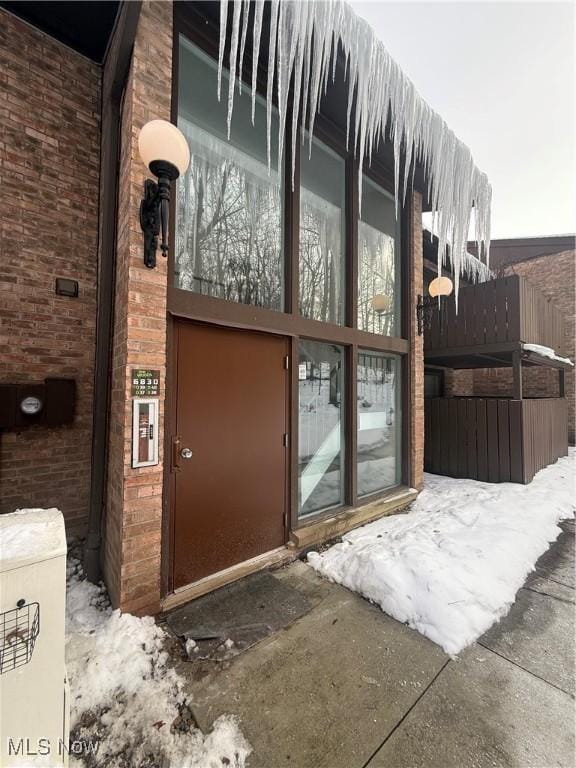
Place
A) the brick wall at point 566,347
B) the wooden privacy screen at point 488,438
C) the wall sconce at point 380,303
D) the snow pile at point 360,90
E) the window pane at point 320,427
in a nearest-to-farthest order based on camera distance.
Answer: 1. the snow pile at point 360,90
2. the window pane at point 320,427
3. the wall sconce at point 380,303
4. the wooden privacy screen at point 488,438
5. the brick wall at point 566,347

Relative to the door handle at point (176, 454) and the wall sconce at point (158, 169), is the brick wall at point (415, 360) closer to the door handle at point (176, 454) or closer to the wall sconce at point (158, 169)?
the door handle at point (176, 454)

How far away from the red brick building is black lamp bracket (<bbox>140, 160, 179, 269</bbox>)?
0.06 meters

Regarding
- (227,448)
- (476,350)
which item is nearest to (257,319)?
(227,448)

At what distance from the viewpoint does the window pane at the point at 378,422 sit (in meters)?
3.97

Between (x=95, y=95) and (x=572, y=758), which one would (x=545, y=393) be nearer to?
(x=572, y=758)

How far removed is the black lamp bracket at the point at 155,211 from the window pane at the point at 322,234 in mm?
1543

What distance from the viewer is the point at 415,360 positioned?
4520mm

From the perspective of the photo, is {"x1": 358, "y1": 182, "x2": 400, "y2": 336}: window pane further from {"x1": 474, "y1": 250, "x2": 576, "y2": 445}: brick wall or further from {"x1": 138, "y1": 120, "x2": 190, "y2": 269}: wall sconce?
{"x1": 474, "y1": 250, "x2": 576, "y2": 445}: brick wall

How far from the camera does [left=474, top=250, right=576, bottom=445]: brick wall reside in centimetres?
950

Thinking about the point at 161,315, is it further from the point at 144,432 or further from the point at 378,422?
the point at 378,422

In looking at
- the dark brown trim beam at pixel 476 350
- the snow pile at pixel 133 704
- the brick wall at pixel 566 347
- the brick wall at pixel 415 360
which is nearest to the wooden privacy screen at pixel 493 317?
the dark brown trim beam at pixel 476 350

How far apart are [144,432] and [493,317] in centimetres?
581

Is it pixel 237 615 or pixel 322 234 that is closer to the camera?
pixel 237 615

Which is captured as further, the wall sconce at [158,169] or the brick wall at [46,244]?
the brick wall at [46,244]
